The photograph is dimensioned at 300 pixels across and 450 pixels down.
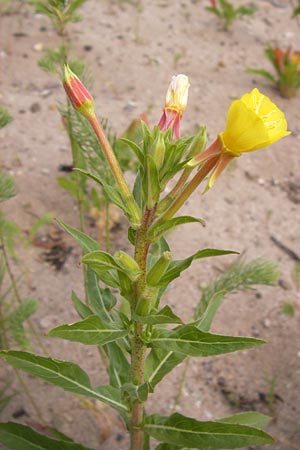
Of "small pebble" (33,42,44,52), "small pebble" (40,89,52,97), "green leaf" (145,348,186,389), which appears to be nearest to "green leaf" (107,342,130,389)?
"green leaf" (145,348,186,389)

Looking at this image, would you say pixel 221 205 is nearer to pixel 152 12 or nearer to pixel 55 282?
pixel 55 282

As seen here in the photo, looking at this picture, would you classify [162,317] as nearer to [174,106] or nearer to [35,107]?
[174,106]

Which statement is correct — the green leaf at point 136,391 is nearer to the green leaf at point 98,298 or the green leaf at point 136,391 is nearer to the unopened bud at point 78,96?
the green leaf at point 98,298

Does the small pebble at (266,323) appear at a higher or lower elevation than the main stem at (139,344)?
lower

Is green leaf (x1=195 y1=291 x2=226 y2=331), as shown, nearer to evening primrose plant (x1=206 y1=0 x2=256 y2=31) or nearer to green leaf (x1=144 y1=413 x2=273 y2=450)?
green leaf (x1=144 y1=413 x2=273 y2=450)

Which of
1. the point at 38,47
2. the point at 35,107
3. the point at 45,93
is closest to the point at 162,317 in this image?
the point at 35,107

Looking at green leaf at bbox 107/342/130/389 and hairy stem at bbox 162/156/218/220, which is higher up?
hairy stem at bbox 162/156/218/220

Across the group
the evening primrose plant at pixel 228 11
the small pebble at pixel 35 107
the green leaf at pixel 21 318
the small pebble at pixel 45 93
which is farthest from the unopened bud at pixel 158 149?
the evening primrose plant at pixel 228 11
